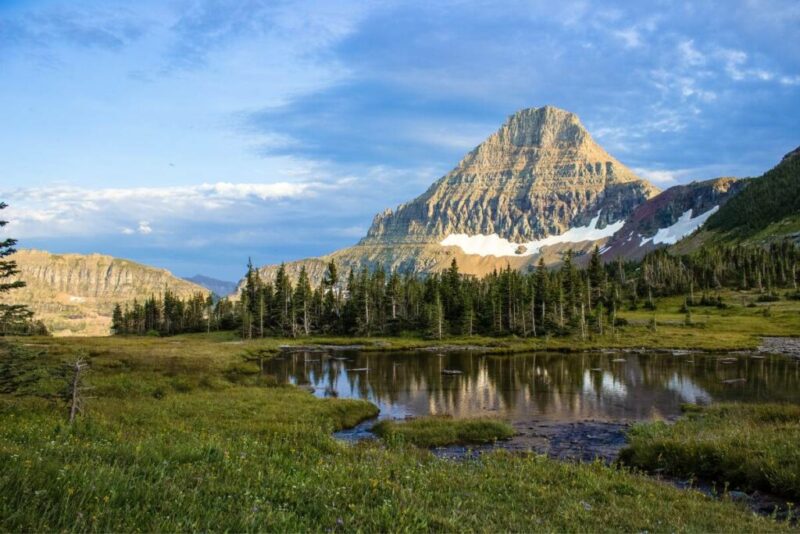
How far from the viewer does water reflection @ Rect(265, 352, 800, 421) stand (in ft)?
152

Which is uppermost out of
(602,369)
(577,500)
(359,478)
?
(359,478)

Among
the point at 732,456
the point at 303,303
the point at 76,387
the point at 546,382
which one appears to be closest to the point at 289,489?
the point at 76,387

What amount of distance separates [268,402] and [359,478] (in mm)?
30743

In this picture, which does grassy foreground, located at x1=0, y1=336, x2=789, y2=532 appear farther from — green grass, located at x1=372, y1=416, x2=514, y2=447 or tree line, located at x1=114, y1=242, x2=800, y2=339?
tree line, located at x1=114, y1=242, x2=800, y2=339

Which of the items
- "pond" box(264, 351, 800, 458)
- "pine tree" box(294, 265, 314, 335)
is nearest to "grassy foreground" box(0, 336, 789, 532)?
"pond" box(264, 351, 800, 458)

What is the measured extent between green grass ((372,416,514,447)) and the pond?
4.53 ft

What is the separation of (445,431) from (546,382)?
30.1 m

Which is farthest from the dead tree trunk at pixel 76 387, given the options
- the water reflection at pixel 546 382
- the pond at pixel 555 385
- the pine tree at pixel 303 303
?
the pine tree at pixel 303 303

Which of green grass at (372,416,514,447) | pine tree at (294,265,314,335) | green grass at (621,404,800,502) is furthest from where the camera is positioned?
pine tree at (294,265,314,335)

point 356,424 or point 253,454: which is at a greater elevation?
point 253,454

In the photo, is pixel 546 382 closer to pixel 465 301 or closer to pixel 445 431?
pixel 445 431

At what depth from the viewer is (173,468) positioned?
37.4 feet

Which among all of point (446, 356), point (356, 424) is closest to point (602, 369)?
point (446, 356)

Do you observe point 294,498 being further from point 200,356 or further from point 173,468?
point 200,356
